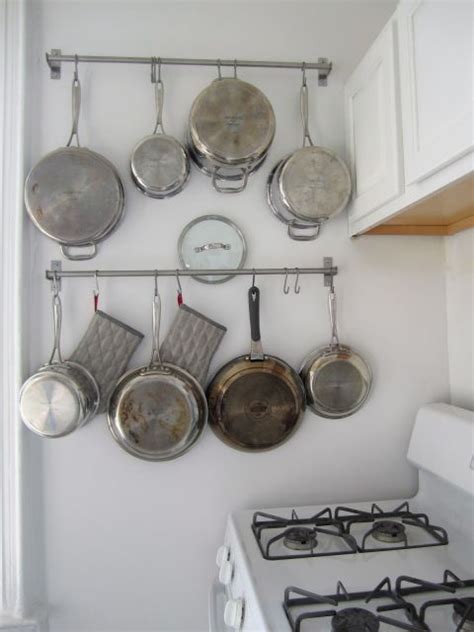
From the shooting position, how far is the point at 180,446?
107 centimetres

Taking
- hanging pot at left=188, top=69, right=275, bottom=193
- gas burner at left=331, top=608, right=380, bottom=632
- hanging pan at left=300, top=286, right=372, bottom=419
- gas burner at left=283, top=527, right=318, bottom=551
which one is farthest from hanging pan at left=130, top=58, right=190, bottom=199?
gas burner at left=331, top=608, right=380, bottom=632

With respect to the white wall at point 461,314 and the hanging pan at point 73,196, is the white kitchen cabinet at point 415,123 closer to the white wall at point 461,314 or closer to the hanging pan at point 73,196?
the white wall at point 461,314

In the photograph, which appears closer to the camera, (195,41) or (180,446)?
(180,446)

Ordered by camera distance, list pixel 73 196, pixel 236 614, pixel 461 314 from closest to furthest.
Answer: pixel 236 614
pixel 73 196
pixel 461 314

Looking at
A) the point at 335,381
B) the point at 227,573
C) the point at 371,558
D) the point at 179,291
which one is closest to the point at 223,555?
the point at 227,573

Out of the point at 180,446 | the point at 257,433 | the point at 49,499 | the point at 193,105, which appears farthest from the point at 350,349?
the point at 49,499

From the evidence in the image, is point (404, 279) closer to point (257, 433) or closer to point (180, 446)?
point (257, 433)

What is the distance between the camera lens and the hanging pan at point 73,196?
3.46ft

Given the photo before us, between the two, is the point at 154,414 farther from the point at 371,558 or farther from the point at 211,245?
the point at 371,558

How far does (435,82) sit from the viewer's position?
0.78 m

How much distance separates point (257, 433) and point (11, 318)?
634 millimetres

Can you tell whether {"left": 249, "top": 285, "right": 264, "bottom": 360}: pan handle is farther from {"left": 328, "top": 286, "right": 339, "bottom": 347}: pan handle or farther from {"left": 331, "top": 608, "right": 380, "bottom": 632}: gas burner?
{"left": 331, "top": 608, "right": 380, "bottom": 632}: gas burner

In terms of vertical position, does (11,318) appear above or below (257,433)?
above

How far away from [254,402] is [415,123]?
2.20 ft
